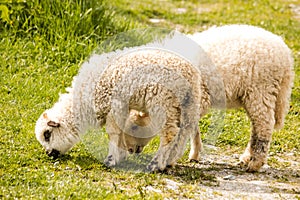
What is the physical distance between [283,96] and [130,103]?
1.61 metres

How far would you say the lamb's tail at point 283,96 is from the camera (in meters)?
7.04

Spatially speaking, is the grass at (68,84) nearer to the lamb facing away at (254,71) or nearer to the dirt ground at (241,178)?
the dirt ground at (241,178)

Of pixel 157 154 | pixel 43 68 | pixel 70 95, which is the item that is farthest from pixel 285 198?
pixel 43 68

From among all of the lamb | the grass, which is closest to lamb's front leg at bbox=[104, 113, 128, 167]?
the lamb

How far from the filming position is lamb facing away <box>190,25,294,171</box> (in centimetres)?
677

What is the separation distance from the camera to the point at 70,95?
7027 mm

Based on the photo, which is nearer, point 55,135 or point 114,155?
point 114,155

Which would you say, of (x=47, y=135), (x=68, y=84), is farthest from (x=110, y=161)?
(x=68, y=84)

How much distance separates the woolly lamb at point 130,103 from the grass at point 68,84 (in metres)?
0.20

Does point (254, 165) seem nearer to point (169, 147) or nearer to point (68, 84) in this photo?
point (169, 147)

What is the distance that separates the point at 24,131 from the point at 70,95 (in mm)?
733

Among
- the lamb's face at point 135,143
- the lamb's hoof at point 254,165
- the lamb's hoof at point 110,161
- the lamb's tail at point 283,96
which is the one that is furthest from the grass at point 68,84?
the lamb's tail at point 283,96

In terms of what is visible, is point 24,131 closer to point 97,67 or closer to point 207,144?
point 97,67

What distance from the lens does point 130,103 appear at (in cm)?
648
